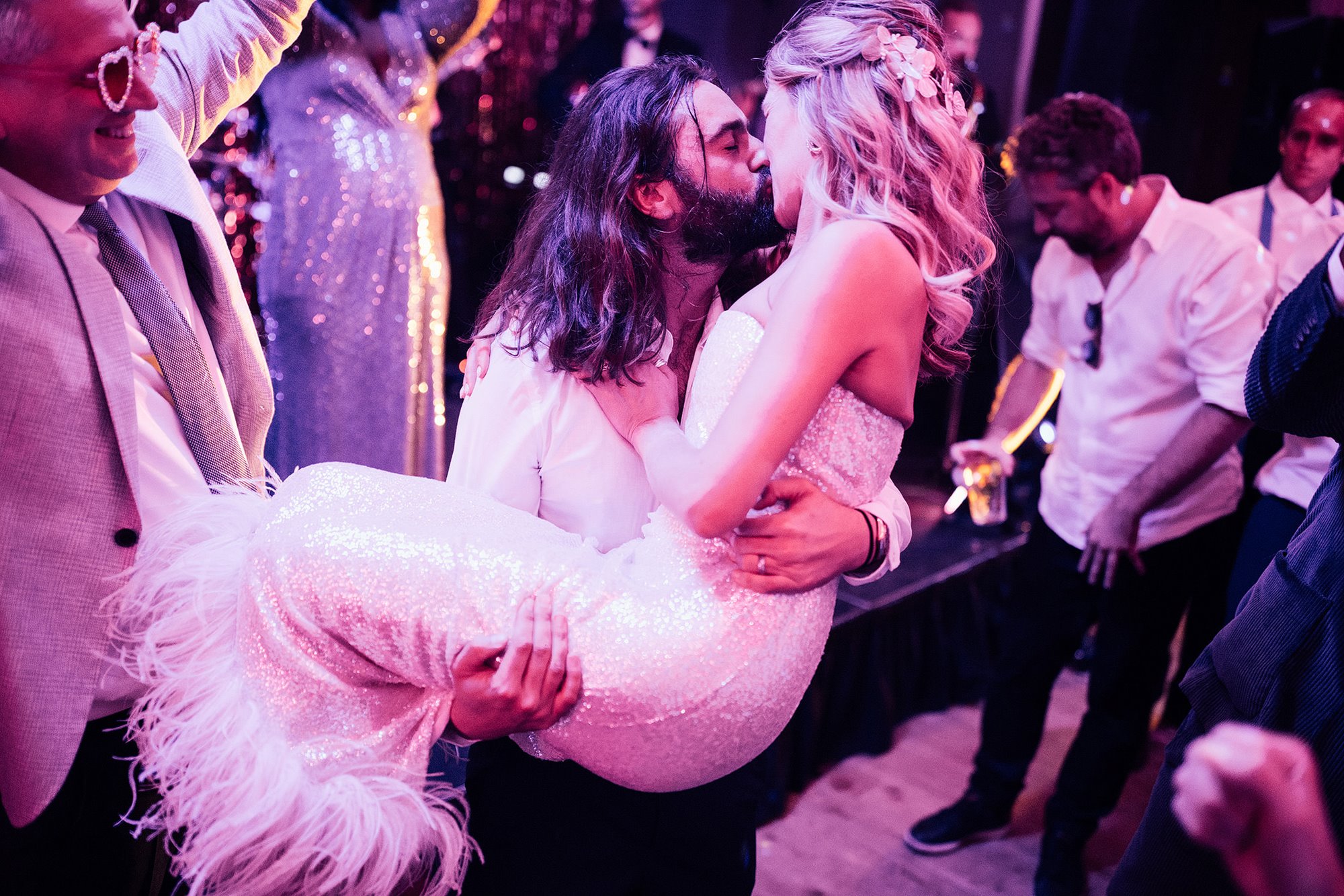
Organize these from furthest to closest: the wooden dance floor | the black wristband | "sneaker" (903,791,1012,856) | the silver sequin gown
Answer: "sneaker" (903,791,1012,856), the wooden dance floor, the silver sequin gown, the black wristband

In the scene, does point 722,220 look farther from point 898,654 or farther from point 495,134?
point 495,134

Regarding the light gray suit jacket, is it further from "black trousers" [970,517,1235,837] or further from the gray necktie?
"black trousers" [970,517,1235,837]

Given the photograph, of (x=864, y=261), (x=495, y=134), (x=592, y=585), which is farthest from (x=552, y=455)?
(x=495, y=134)

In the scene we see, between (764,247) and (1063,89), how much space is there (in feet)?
16.0

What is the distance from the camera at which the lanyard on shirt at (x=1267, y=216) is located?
3.11 meters

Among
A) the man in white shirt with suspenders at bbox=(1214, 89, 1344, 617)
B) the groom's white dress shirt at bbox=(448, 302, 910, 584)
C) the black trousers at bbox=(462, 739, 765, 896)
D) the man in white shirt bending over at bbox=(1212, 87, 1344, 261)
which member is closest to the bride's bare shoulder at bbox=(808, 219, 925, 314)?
the groom's white dress shirt at bbox=(448, 302, 910, 584)

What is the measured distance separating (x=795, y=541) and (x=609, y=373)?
0.39m

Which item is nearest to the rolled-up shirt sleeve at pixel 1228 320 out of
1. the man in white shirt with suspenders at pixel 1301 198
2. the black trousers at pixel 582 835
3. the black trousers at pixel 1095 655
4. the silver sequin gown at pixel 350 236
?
the black trousers at pixel 1095 655

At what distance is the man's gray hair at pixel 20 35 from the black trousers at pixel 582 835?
1.04 m

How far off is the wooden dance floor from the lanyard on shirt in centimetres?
183

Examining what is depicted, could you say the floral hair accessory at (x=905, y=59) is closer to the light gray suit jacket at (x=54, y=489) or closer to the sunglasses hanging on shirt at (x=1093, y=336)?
the light gray suit jacket at (x=54, y=489)

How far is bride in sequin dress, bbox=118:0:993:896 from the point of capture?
104 cm

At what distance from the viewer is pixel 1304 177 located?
10.2ft

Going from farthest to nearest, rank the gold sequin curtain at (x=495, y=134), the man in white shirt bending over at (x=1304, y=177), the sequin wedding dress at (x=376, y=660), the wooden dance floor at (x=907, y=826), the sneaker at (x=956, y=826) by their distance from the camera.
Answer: the gold sequin curtain at (x=495, y=134) → the man in white shirt bending over at (x=1304, y=177) → the sneaker at (x=956, y=826) → the wooden dance floor at (x=907, y=826) → the sequin wedding dress at (x=376, y=660)
